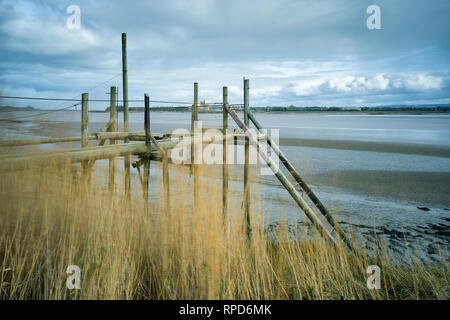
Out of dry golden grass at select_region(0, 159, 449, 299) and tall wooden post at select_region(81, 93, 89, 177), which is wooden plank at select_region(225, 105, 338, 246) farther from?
tall wooden post at select_region(81, 93, 89, 177)

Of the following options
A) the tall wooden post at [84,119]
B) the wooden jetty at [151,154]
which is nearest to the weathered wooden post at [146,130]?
the wooden jetty at [151,154]

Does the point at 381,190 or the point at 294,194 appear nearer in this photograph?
the point at 294,194

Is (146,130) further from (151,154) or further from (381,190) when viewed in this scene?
(381,190)

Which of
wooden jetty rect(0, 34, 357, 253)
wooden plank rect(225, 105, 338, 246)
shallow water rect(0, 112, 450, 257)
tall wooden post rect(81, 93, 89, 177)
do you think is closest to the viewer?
wooden jetty rect(0, 34, 357, 253)

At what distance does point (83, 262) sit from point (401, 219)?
7.42 metres

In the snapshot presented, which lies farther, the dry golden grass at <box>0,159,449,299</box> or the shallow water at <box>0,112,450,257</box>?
the shallow water at <box>0,112,450,257</box>

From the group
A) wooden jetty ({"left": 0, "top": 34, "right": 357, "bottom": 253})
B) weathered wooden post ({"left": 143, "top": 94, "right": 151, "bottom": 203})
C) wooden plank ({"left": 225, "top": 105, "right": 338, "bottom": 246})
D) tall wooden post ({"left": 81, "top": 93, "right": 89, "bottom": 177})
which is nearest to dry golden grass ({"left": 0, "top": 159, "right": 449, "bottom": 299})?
wooden plank ({"left": 225, "top": 105, "right": 338, "bottom": 246})

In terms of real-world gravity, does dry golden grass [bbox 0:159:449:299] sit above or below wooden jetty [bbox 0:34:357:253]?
below

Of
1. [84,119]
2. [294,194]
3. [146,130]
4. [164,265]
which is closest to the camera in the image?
[164,265]

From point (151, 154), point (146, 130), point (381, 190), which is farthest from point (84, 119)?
point (381, 190)
